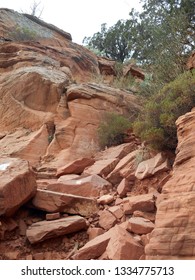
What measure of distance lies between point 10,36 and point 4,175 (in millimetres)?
9005

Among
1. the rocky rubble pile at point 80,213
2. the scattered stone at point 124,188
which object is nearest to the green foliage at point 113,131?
the rocky rubble pile at point 80,213

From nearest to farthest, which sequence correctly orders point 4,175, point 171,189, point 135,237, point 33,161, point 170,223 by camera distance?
point 170,223 → point 171,189 → point 135,237 → point 4,175 → point 33,161

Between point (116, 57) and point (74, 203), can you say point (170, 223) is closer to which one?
point (74, 203)

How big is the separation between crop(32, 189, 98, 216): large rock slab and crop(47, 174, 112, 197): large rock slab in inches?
14.8

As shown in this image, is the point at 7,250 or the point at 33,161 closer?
the point at 7,250

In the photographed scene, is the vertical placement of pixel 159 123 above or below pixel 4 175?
above

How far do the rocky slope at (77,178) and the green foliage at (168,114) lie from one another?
0.28 meters

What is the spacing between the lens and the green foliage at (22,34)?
1367cm

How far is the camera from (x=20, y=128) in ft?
30.7

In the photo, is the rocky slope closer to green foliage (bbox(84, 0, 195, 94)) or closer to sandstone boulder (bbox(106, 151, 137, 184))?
sandstone boulder (bbox(106, 151, 137, 184))

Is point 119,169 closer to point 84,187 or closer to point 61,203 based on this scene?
point 84,187

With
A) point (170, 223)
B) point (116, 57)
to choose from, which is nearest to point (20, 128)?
point (170, 223)

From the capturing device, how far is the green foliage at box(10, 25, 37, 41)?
1367 centimetres

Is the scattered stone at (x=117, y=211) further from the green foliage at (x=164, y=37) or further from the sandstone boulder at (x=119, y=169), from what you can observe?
the green foliage at (x=164, y=37)
